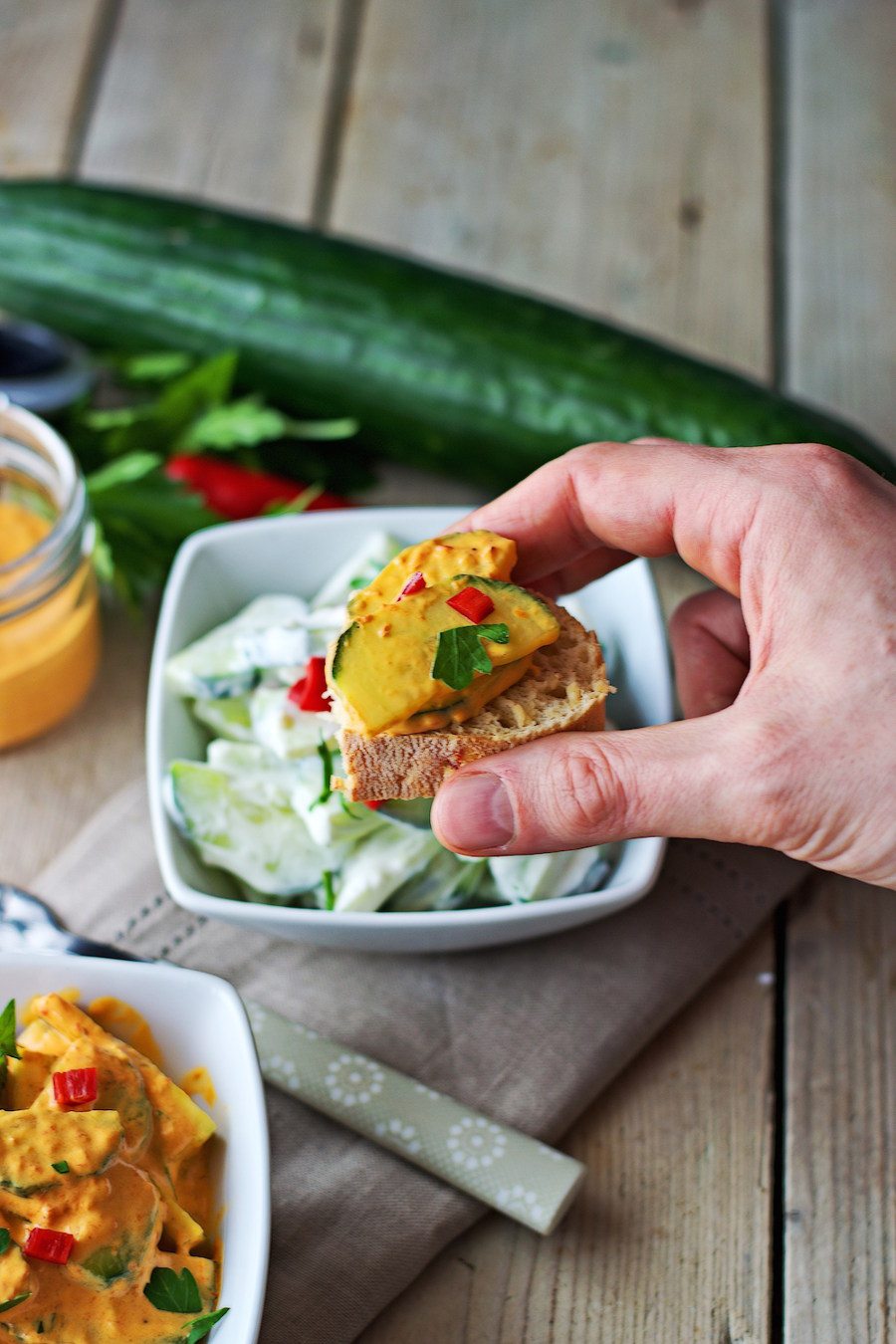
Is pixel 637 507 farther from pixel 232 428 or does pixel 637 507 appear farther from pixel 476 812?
pixel 232 428

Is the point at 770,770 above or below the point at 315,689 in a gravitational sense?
above

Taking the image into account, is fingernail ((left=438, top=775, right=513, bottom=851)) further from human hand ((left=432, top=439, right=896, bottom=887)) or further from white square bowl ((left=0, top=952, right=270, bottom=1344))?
white square bowl ((left=0, top=952, right=270, bottom=1344))

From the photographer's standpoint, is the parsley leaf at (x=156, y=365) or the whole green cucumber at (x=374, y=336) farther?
the parsley leaf at (x=156, y=365)

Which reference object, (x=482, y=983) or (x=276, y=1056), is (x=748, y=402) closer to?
(x=482, y=983)

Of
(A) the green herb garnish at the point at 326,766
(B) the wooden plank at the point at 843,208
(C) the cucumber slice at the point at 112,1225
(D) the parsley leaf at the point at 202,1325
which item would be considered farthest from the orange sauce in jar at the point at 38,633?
(B) the wooden plank at the point at 843,208

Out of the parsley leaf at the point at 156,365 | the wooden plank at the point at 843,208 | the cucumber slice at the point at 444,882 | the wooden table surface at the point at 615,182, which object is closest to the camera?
the cucumber slice at the point at 444,882

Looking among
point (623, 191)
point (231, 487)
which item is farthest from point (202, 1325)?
point (623, 191)

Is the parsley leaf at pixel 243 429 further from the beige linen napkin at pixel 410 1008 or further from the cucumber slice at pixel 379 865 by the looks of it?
the cucumber slice at pixel 379 865

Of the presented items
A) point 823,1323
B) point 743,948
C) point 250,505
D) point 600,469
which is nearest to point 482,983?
point 743,948

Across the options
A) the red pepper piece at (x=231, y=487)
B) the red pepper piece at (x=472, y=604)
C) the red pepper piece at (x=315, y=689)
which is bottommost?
the red pepper piece at (x=231, y=487)
